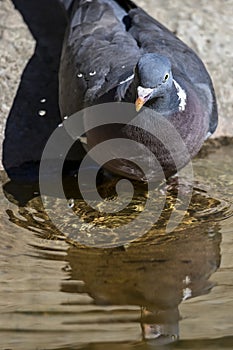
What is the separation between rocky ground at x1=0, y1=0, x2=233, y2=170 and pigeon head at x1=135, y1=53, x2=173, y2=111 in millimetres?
2009

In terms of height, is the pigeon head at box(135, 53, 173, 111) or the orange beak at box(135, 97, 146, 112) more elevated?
the pigeon head at box(135, 53, 173, 111)

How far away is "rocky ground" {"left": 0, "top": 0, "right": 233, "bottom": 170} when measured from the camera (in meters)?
7.08

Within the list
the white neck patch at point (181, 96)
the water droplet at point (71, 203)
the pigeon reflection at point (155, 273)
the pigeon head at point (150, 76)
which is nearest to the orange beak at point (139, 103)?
the pigeon head at point (150, 76)

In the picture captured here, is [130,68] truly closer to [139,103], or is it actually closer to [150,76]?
[150,76]

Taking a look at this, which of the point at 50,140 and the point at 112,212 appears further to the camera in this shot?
the point at 50,140

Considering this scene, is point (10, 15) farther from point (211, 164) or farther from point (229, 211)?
point (229, 211)

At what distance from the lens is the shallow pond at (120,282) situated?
4.20 m

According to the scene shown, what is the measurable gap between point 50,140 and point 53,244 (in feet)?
5.38

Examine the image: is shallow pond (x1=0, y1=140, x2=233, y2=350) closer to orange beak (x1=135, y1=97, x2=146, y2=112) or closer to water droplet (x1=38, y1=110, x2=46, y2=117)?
orange beak (x1=135, y1=97, x2=146, y2=112)

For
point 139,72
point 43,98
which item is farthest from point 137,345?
point 43,98

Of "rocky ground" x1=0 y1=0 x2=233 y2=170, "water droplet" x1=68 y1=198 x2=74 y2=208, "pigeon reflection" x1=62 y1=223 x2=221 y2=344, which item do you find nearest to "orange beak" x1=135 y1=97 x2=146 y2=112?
"pigeon reflection" x1=62 y1=223 x2=221 y2=344

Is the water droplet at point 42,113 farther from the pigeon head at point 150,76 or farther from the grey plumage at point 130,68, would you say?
the pigeon head at point 150,76

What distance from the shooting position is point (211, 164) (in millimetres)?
6625

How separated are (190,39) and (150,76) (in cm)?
250
